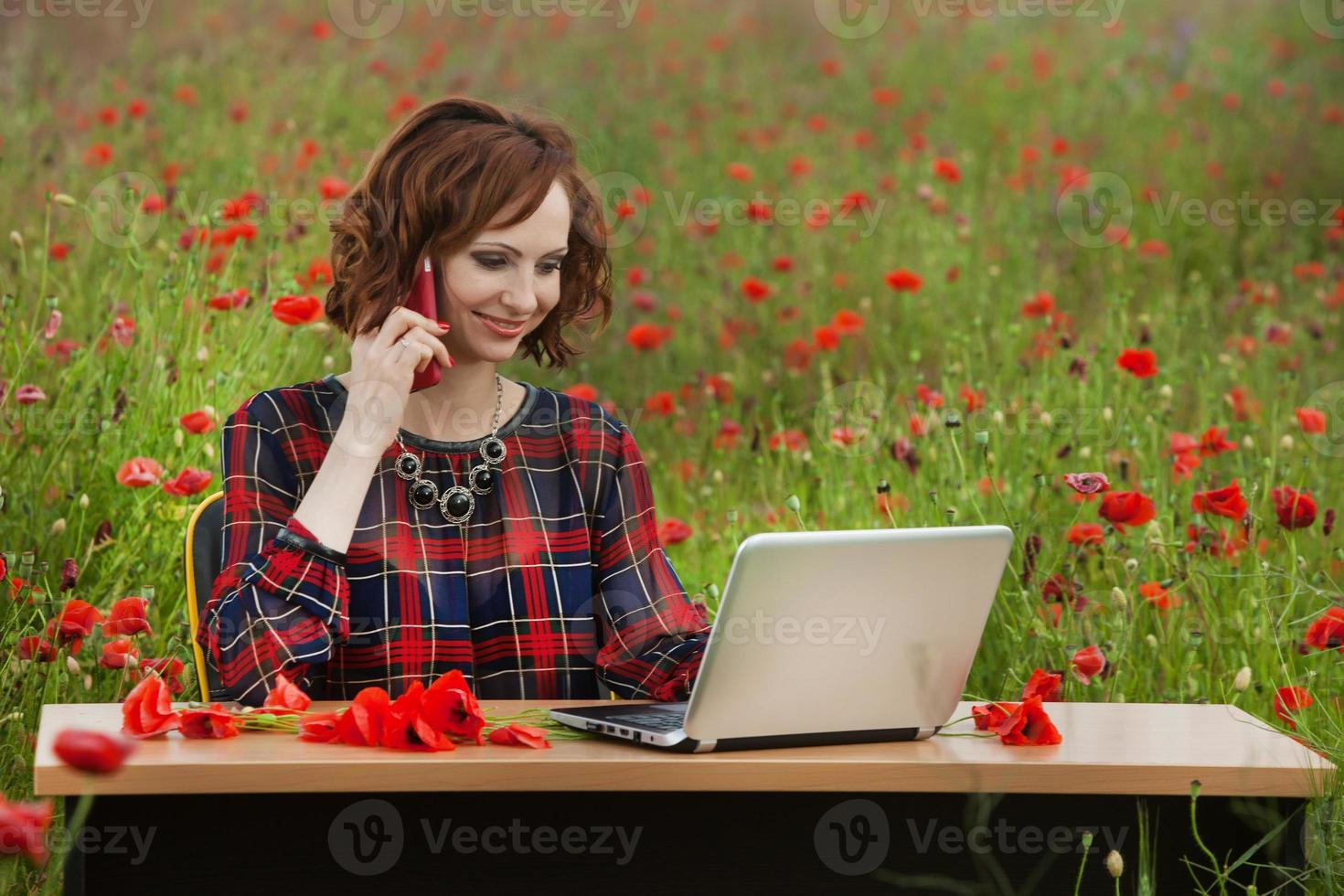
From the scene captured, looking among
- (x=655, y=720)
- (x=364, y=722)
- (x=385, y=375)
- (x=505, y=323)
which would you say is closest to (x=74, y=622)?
(x=385, y=375)

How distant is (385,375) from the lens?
2189 millimetres

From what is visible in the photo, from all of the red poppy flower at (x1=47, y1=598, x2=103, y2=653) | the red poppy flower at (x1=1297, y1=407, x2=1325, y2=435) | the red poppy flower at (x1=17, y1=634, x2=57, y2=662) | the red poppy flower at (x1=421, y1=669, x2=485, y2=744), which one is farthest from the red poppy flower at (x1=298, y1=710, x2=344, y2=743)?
the red poppy flower at (x1=1297, y1=407, x2=1325, y2=435)

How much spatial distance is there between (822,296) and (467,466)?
3.35m

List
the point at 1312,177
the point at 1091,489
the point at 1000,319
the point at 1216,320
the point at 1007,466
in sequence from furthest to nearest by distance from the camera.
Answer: the point at 1312,177 → the point at 1216,320 → the point at 1000,319 → the point at 1007,466 → the point at 1091,489

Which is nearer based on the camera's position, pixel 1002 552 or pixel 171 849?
pixel 171 849

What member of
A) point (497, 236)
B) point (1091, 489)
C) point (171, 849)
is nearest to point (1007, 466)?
point (1091, 489)

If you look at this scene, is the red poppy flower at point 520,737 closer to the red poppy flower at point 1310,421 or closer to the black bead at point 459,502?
the black bead at point 459,502

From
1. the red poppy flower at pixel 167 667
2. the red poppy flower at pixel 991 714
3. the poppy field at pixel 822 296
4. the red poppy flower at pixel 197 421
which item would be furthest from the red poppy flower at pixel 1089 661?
the red poppy flower at pixel 197 421

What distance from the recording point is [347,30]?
7.71 metres

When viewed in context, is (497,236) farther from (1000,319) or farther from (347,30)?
(347,30)

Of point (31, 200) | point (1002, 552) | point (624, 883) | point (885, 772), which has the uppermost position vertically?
point (31, 200)

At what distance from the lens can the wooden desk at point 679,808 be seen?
1.59 m

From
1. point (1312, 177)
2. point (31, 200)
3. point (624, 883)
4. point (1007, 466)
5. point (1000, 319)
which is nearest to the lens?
point (624, 883)

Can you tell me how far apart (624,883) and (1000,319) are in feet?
11.3
